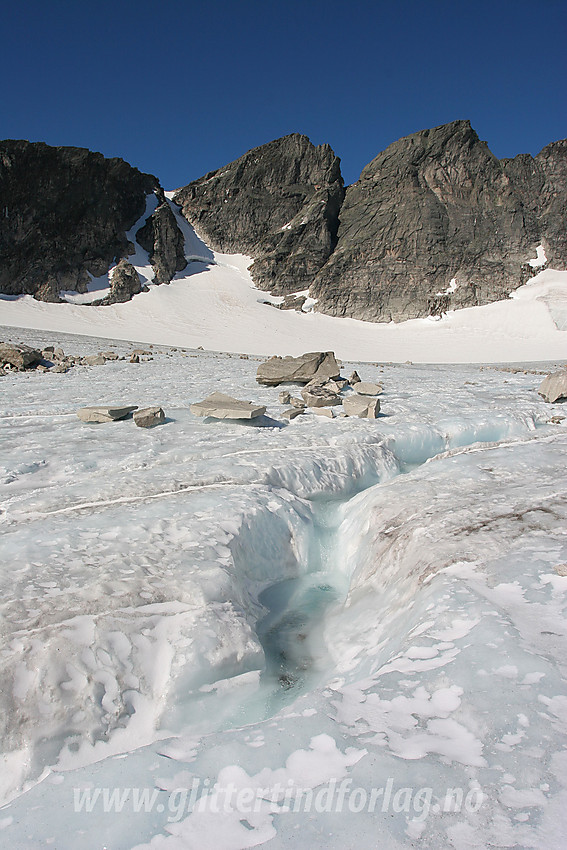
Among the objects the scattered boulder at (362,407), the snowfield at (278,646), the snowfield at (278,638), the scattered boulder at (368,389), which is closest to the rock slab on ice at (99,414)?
the snowfield at (278,638)

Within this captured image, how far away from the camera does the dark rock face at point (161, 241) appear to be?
188 feet

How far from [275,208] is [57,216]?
92.5ft

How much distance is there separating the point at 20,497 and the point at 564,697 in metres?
4.71

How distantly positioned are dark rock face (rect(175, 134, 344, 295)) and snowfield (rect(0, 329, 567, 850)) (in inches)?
2315

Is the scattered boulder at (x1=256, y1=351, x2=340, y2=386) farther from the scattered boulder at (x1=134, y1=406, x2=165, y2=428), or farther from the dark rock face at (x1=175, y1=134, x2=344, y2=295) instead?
the dark rock face at (x1=175, y1=134, x2=344, y2=295)

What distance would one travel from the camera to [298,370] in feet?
42.2

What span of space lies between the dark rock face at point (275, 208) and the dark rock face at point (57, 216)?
13.2 metres

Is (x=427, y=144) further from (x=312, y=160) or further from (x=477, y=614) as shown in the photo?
(x=477, y=614)

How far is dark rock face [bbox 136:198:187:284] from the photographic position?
57406 millimetres

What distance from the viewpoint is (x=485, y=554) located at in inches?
141

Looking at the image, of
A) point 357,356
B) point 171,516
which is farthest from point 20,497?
point 357,356

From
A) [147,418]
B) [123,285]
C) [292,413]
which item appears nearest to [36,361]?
[147,418]

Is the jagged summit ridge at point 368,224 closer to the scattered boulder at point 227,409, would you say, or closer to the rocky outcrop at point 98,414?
the rocky outcrop at point 98,414

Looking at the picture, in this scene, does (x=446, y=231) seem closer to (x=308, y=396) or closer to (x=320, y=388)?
(x=320, y=388)
